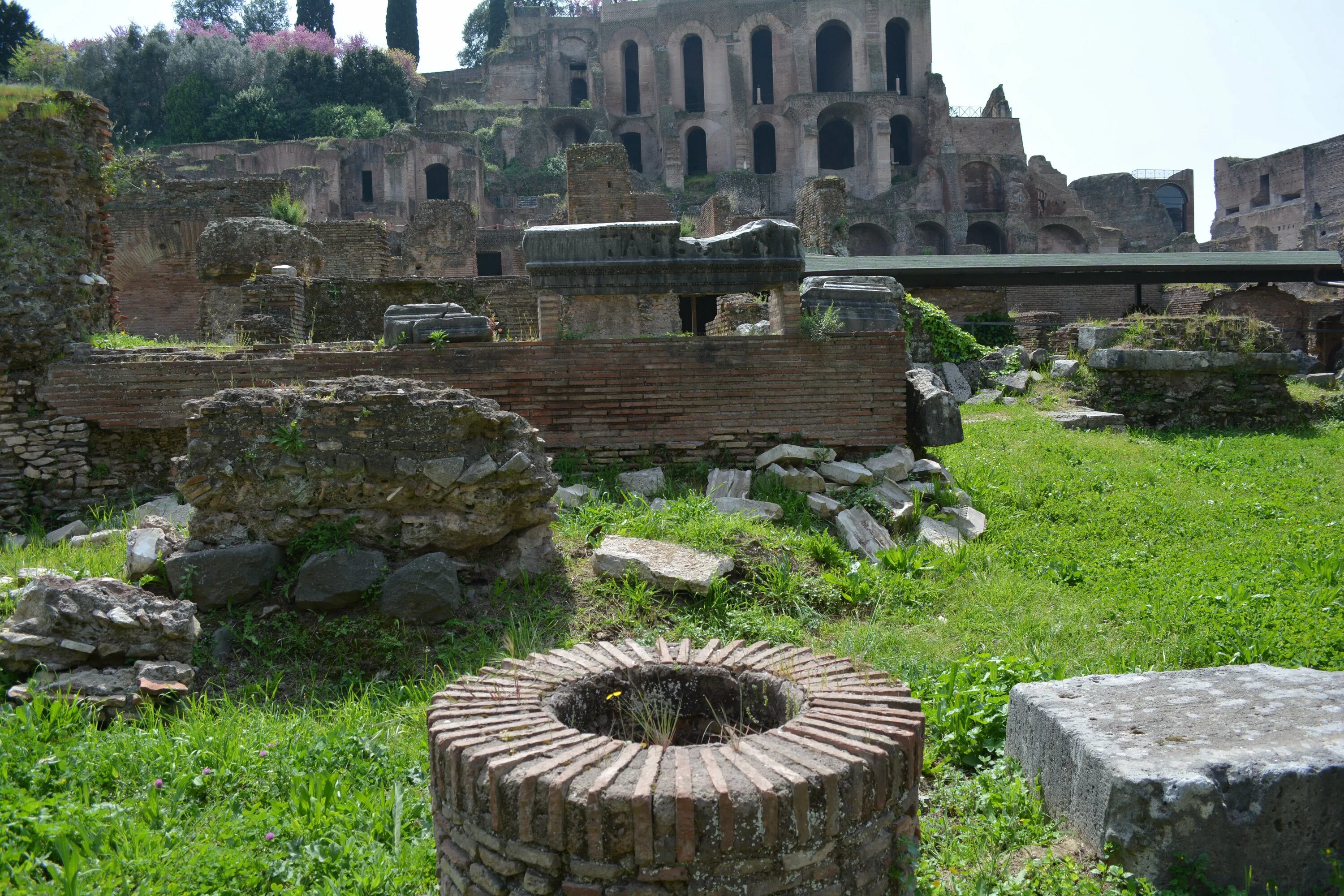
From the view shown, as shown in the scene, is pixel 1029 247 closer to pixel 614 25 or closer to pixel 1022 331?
pixel 1022 331

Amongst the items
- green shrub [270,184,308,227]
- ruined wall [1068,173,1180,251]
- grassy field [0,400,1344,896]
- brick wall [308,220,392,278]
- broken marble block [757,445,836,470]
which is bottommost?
grassy field [0,400,1344,896]

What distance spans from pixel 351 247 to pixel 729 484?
12.3m

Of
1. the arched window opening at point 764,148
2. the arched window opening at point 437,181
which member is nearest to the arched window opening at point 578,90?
the arched window opening at point 764,148

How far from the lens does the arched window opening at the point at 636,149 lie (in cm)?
4031

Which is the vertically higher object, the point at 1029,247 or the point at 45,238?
the point at 1029,247

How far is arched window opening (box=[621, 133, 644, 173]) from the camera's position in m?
40.3

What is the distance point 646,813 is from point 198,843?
1.67m

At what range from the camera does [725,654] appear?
3.05 m

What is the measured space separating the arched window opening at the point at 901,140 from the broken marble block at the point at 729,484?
116ft

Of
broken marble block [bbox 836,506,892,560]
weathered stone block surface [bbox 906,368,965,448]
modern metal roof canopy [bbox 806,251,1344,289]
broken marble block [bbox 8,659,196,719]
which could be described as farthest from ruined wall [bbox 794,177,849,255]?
broken marble block [bbox 8,659,196,719]

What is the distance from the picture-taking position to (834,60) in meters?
41.7

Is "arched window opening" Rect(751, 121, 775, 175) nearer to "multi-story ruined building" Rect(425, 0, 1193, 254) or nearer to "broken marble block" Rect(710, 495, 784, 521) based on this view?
"multi-story ruined building" Rect(425, 0, 1193, 254)

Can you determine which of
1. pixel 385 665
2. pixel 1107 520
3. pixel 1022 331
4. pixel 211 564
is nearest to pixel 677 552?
pixel 385 665

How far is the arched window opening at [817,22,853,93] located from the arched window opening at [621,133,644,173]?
27.2 ft
